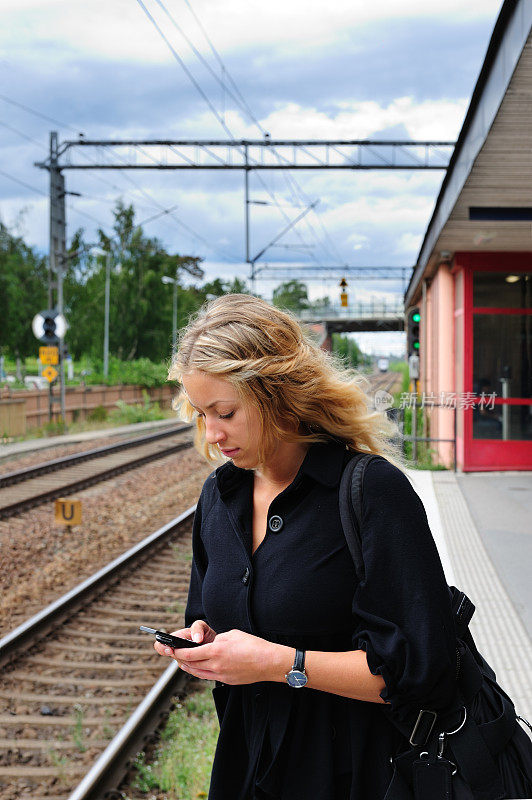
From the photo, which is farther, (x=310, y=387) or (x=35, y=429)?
(x=35, y=429)

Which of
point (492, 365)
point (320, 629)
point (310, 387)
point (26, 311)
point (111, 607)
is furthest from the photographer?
point (26, 311)

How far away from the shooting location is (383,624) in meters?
1.61

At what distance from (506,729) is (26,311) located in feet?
124

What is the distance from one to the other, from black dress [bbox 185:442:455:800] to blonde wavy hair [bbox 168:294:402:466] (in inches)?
3.2

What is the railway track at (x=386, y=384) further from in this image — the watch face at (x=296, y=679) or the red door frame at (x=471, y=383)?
the watch face at (x=296, y=679)

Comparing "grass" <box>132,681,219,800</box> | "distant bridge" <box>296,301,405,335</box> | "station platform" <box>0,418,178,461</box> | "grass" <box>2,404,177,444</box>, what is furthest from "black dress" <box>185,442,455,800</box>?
"distant bridge" <box>296,301,405,335</box>

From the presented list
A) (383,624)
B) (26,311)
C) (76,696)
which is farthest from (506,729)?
(26,311)

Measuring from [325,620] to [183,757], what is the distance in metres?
3.20

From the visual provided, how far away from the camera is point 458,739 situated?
165 cm

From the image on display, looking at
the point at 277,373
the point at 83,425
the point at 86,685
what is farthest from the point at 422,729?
the point at 83,425

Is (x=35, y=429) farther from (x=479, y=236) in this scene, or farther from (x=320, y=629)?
(x=320, y=629)

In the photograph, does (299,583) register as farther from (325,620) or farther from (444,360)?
(444,360)

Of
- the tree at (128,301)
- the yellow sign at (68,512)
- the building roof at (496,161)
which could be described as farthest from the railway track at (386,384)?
the yellow sign at (68,512)

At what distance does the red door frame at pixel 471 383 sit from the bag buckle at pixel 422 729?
11631 mm
